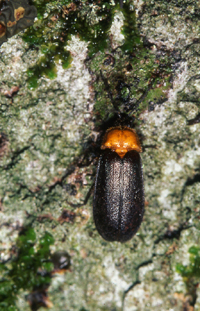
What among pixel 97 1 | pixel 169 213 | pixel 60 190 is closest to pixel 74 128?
pixel 60 190

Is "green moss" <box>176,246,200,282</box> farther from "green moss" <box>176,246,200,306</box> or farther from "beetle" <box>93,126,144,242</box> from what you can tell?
"beetle" <box>93,126,144,242</box>

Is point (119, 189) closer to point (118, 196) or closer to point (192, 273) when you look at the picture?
point (118, 196)

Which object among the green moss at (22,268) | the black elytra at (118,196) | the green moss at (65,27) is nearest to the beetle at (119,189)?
the black elytra at (118,196)

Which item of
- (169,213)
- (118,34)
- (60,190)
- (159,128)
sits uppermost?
(118,34)

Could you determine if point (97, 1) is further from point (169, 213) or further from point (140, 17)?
point (169, 213)

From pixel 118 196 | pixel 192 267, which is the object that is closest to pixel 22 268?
pixel 118 196

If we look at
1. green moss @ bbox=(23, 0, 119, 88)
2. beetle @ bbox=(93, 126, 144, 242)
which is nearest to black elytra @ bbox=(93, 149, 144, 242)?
beetle @ bbox=(93, 126, 144, 242)
